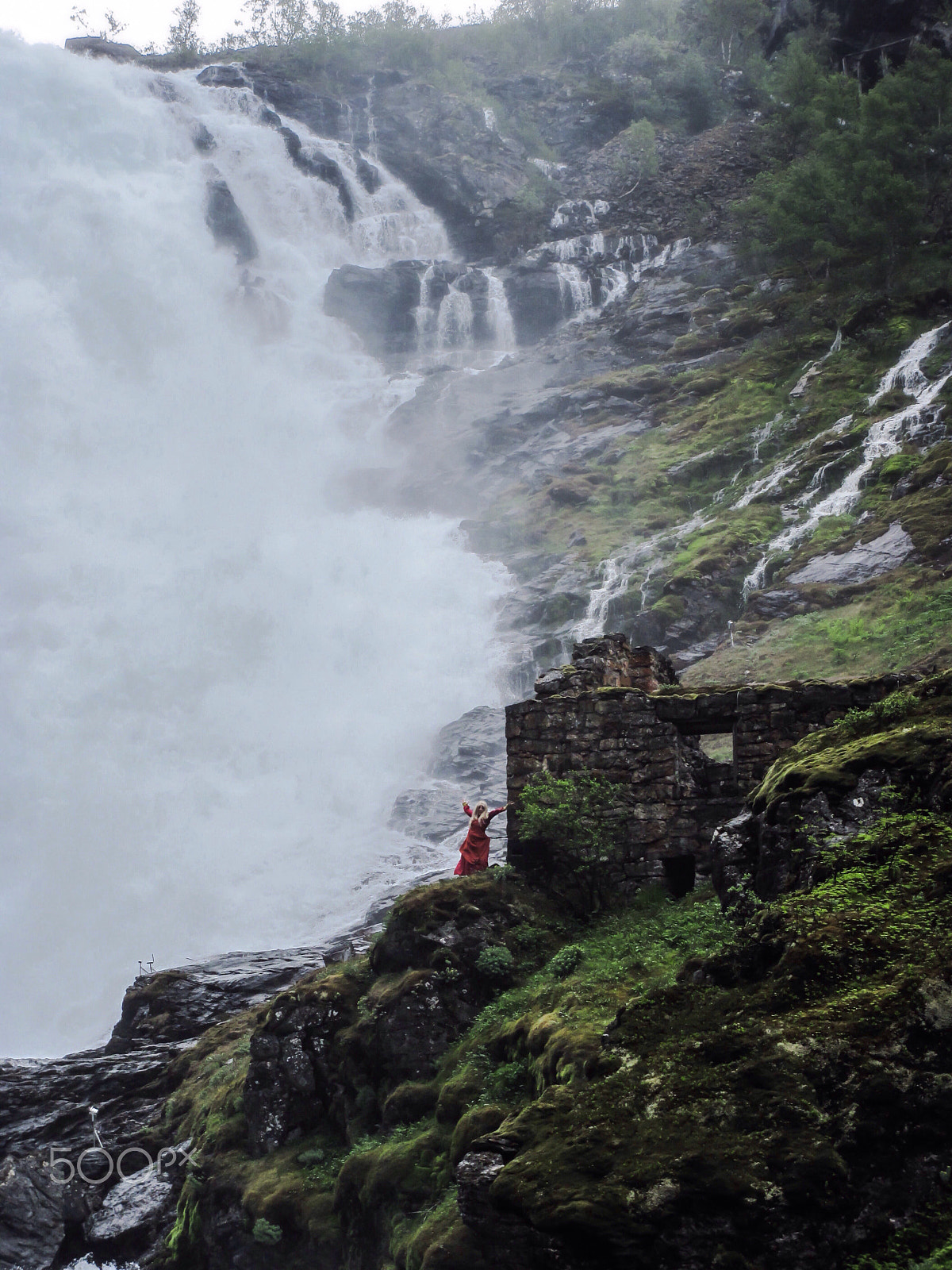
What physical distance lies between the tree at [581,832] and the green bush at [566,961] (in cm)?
97

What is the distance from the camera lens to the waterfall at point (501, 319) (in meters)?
49.4

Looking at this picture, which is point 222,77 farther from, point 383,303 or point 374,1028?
point 374,1028

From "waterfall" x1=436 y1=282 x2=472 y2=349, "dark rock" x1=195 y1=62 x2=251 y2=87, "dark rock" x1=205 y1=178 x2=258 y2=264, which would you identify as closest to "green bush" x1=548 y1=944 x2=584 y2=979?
"waterfall" x1=436 y1=282 x2=472 y2=349

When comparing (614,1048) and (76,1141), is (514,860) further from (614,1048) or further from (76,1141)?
(76,1141)

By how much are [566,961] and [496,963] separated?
0.75 m

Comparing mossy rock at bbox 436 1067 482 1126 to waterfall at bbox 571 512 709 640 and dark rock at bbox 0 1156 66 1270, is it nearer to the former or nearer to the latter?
→ dark rock at bbox 0 1156 66 1270

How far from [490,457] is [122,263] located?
26174 millimetres

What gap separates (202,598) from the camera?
39.0 metres

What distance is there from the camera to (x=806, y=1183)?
3.56 m

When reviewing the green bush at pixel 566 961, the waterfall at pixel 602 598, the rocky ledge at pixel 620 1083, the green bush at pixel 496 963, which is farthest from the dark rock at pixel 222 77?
the green bush at pixel 566 961

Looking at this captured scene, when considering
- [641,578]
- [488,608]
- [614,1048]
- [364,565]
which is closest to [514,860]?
[614,1048]

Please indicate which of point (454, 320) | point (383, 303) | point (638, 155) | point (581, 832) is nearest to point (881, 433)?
point (581, 832)

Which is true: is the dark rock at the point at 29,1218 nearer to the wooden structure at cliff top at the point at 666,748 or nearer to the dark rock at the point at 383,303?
the wooden structure at cliff top at the point at 666,748

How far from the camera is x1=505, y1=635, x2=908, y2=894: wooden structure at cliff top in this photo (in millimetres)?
9516
